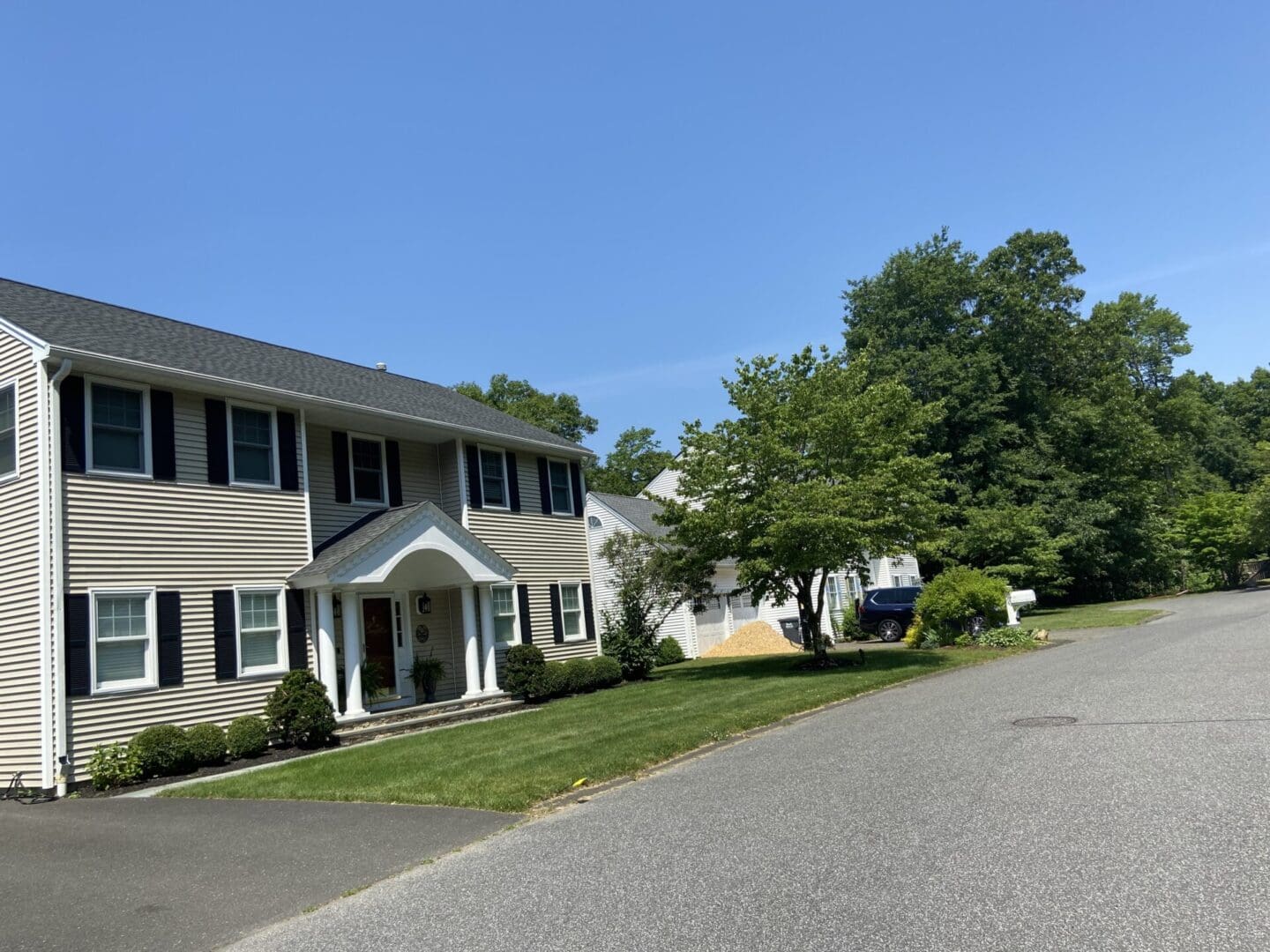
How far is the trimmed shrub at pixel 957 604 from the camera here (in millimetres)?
24172

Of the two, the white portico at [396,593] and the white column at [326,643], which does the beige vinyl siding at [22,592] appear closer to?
the white portico at [396,593]

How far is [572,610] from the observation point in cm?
2175

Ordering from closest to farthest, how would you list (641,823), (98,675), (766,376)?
(641,823)
(98,675)
(766,376)

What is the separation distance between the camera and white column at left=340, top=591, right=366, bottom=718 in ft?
51.3

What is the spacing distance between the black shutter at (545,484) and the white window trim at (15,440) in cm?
1080

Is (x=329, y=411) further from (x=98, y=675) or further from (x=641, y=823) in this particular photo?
(x=641, y=823)

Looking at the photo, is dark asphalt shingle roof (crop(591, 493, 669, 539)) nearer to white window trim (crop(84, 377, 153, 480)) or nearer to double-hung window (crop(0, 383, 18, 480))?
white window trim (crop(84, 377, 153, 480))

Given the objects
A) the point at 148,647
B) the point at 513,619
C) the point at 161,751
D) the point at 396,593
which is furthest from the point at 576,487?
the point at 161,751

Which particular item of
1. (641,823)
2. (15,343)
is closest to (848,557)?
(641,823)

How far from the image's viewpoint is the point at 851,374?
2053 centimetres

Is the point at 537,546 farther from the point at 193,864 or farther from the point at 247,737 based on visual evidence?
the point at 193,864

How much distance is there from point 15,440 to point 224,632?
4022 mm

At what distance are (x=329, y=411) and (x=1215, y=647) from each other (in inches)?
642

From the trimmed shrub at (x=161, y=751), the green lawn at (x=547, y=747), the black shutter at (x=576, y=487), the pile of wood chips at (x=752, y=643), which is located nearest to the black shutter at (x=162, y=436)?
the trimmed shrub at (x=161, y=751)
